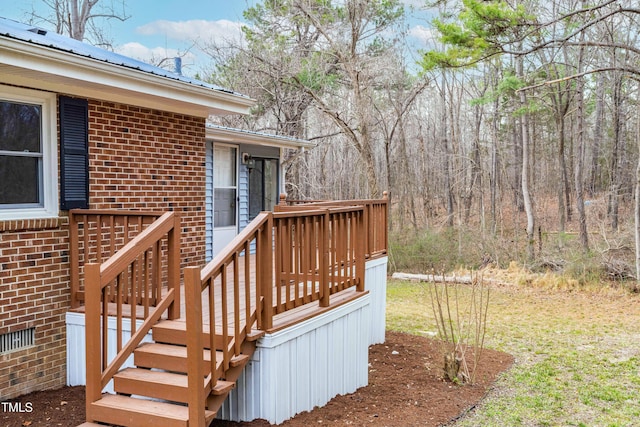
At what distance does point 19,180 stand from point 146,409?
2495 millimetres

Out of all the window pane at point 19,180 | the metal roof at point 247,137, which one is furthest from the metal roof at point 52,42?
the metal roof at point 247,137

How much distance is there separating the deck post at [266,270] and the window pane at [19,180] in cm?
235

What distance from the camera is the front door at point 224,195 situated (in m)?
8.09

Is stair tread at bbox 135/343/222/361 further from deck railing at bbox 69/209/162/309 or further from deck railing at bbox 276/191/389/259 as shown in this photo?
deck railing at bbox 276/191/389/259

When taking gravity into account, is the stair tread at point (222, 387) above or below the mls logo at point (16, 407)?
above

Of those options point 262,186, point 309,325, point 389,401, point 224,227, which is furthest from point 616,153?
point 309,325

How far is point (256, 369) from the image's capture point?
3922 millimetres

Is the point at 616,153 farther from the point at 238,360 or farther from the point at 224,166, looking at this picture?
the point at 238,360

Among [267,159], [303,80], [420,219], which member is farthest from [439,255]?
[267,159]

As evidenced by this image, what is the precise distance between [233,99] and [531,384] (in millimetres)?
4775

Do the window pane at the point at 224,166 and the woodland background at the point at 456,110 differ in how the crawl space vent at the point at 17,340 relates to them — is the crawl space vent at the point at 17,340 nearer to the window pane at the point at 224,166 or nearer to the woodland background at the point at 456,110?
the window pane at the point at 224,166

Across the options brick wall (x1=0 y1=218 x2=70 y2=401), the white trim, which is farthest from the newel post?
brick wall (x1=0 y1=218 x2=70 y2=401)

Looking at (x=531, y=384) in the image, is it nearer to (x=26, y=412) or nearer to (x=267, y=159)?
(x=26, y=412)

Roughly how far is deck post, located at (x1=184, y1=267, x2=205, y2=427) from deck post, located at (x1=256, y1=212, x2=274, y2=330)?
0.75 m
